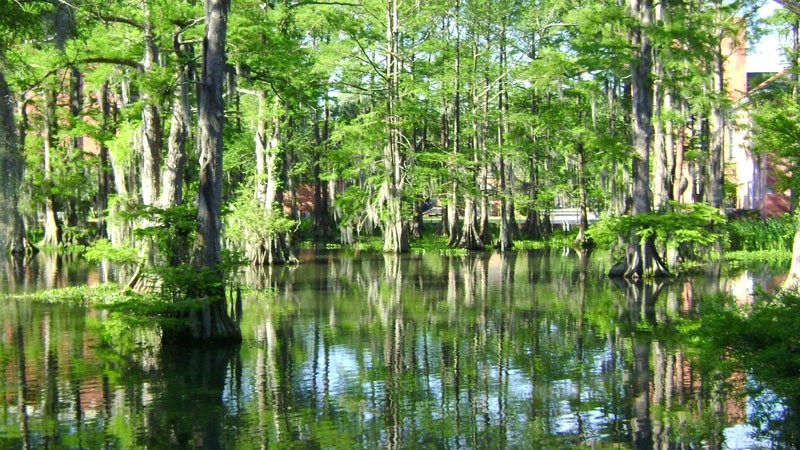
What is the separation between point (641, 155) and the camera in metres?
23.2

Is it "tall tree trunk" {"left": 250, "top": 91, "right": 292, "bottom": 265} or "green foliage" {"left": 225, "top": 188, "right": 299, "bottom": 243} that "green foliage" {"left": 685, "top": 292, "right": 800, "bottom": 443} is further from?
"tall tree trunk" {"left": 250, "top": 91, "right": 292, "bottom": 265}

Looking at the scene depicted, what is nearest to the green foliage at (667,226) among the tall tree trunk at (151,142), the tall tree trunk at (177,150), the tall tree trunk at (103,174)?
the tall tree trunk at (177,150)

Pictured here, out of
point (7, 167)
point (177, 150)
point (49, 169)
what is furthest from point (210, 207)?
point (49, 169)

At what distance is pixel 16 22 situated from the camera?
12.0 meters

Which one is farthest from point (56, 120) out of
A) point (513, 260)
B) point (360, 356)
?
point (360, 356)

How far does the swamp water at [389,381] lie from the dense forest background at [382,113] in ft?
7.71

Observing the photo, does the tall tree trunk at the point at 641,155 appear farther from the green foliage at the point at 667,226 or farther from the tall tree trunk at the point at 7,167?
the tall tree trunk at the point at 7,167

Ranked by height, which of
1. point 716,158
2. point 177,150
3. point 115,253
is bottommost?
point 115,253

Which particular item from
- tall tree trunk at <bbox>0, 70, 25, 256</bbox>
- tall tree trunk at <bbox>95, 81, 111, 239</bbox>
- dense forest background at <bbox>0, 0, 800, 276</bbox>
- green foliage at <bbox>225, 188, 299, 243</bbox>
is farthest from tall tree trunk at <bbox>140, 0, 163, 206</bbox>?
tall tree trunk at <bbox>95, 81, 111, 239</bbox>

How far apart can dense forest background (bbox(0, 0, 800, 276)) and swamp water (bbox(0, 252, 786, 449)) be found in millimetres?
2352

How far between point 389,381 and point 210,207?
3.94m

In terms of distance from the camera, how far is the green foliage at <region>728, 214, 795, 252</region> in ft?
101

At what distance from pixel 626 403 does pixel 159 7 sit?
A: 12602 millimetres

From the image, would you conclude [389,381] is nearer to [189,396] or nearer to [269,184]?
[189,396]
